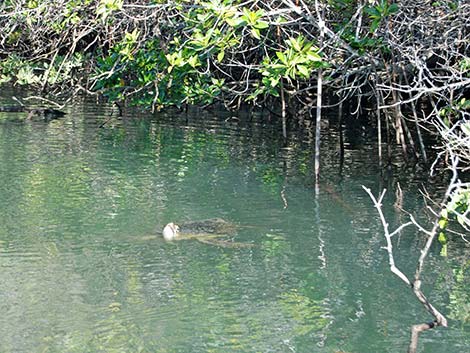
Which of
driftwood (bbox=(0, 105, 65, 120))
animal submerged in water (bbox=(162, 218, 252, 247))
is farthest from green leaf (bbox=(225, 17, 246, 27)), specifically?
driftwood (bbox=(0, 105, 65, 120))

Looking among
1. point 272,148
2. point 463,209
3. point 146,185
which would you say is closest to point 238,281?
point 463,209

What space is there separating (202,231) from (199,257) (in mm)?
544

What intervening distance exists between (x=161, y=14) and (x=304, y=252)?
4.50m

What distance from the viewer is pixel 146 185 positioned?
8.97 m

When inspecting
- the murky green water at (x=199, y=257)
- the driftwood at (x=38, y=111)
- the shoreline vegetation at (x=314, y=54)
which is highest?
the shoreline vegetation at (x=314, y=54)

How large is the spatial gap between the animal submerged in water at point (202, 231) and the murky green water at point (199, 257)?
0.11 m

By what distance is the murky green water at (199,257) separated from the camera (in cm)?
522

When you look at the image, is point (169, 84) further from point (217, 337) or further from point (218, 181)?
point (217, 337)

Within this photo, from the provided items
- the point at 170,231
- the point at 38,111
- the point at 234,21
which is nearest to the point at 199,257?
the point at 170,231

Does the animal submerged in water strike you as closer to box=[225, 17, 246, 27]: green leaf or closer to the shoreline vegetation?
the shoreline vegetation

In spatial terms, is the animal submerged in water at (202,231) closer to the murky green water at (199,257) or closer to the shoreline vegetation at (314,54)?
the murky green water at (199,257)

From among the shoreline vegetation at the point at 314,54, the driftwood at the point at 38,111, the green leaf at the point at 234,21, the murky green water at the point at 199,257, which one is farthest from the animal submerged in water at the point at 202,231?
the driftwood at the point at 38,111

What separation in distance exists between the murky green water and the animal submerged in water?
0.11 m

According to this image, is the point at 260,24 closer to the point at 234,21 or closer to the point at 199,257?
the point at 234,21
